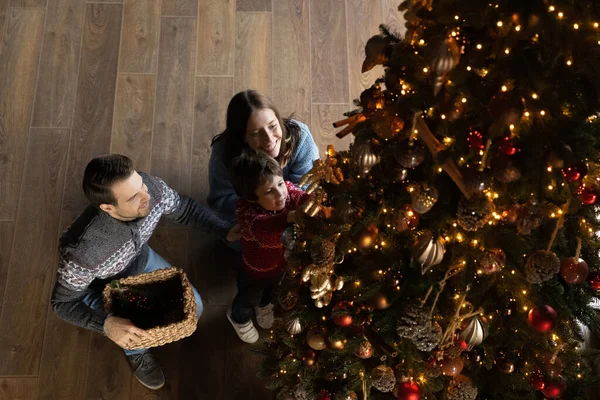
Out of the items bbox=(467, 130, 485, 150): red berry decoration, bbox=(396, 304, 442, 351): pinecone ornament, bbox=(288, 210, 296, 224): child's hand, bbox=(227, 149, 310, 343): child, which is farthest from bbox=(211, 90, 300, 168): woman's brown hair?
bbox=(467, 130, 485, 150): red berry decoration

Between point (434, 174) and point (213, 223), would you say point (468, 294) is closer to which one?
point (434, 174)

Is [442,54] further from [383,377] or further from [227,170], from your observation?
[227,170]

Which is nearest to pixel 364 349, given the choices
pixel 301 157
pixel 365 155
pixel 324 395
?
pixel 324 395

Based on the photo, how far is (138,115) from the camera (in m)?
2.51

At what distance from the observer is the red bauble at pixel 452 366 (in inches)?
50.6

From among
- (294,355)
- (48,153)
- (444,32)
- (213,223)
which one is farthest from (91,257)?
(444,32)

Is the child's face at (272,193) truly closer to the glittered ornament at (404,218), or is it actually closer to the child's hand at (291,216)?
the child's hand at (291,216)

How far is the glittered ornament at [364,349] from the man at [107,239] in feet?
2.22

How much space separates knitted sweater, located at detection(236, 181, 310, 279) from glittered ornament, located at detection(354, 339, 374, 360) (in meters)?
0.43

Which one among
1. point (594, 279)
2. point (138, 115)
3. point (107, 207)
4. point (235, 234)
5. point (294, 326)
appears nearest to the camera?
point (594, 279)

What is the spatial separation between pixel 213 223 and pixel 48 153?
858 mm

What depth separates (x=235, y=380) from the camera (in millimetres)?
2074

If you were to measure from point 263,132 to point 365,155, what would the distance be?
779 millimetres

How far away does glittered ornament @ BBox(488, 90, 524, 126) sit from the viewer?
35.3 inches
